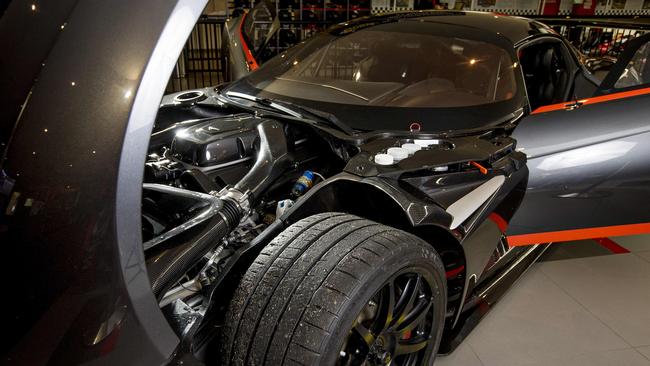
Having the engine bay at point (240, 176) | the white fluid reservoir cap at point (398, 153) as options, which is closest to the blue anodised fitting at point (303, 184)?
the engine bay at point (240, 176)

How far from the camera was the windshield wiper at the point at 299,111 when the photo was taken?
5.24 feet

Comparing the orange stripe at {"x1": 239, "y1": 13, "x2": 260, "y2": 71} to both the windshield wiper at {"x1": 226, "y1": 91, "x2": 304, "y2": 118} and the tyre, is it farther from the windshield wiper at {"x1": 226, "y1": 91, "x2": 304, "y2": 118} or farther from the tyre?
the tyre

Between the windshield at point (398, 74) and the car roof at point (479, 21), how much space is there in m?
0.07

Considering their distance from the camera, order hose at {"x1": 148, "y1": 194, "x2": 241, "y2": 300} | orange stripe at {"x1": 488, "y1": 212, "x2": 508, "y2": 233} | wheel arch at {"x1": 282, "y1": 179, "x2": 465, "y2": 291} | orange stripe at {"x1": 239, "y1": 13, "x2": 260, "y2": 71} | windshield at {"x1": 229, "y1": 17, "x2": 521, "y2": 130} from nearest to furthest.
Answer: hose at {"x1": 148, "y1": 194, "x2": 241, "y2": 300} < wheel arch at {"x1": 282, "y1": 179, "x2": 465, "y2": 291} < orange stripe at {"x1": 488, "y1": 212, "x2": 508, "y2": 233} < windshield at {"x1": 229, "y1": 17, "x2": 521, "y2": 130} < orange stripe at {"x1": 239, "y1": 13, "x2": 260, "y2": 71}

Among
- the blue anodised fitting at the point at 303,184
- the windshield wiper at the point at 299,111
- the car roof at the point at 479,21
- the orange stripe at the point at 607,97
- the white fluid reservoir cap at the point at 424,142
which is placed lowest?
the blue anodised fitting at the point at 303,184

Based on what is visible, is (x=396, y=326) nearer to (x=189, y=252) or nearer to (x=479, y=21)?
(x=189, y=252)

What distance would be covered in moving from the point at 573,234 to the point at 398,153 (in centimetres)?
82

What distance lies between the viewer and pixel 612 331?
1.85 meters

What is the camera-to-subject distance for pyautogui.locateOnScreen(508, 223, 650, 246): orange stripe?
169cm

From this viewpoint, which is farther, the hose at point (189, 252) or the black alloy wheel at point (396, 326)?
the black alloy wheel at point (396, 326)

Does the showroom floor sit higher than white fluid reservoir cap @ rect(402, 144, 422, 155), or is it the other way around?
white fluid reservoir cap @ rect(402, 144, 422, 155)

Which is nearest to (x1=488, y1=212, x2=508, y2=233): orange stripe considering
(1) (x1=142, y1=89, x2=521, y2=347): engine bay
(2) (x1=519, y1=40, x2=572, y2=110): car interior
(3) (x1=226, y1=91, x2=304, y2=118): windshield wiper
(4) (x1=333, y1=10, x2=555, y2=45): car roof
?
(1) (x1=142, y1=89, x2=521, y2=347): engine bay

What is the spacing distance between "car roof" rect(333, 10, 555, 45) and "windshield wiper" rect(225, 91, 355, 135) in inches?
32.3

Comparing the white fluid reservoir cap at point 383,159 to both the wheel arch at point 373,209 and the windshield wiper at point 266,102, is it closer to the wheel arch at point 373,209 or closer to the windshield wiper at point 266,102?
the wheel arch at point 373,209
